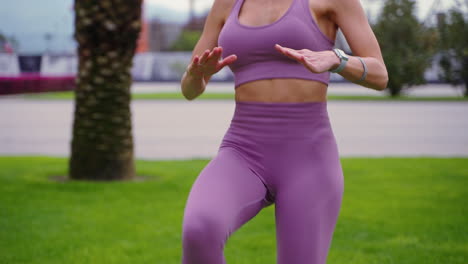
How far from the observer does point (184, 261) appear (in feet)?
7.41

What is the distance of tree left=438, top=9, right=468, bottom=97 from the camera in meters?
7.16

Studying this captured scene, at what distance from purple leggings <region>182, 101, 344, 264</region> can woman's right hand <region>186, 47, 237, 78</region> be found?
0.20 m

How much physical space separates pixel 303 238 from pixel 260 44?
755 millimetres

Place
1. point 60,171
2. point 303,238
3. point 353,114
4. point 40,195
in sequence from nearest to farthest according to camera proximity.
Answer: point 303,238 < point 40,195 < point 60,171 < point 353,114

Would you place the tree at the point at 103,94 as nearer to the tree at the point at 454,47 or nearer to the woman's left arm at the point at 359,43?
the tree at the point at 454,47

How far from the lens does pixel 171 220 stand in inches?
239

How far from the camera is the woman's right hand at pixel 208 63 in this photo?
2371mm

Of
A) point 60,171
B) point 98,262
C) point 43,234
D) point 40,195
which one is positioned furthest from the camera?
point 60,171

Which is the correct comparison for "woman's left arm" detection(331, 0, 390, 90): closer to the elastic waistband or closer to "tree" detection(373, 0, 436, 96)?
the elastic waistband

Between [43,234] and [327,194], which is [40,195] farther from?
[327,194]

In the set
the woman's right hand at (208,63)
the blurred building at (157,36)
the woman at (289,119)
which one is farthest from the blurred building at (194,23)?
the woman at (289,119)

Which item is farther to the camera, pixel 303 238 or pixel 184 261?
pixel 303 238

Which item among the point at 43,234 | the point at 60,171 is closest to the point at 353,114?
the point at 60,171

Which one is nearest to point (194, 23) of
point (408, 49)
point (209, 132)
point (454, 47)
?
point (209, 132)
